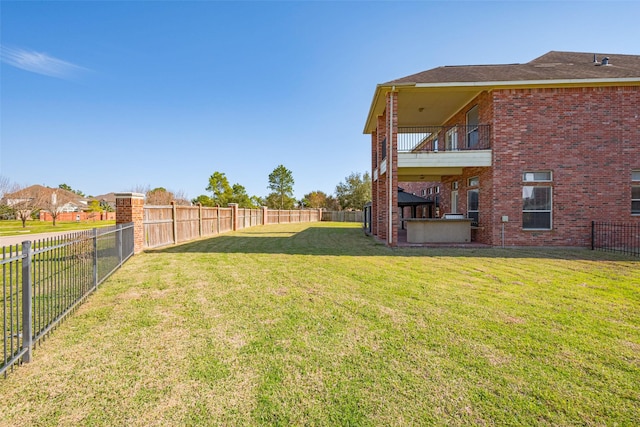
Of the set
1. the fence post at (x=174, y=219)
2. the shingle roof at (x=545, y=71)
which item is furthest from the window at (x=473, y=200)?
the fence post at (x=174, y=219)

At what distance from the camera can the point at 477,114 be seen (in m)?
11.9

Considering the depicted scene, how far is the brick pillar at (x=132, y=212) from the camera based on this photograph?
Result: 30.0 ft

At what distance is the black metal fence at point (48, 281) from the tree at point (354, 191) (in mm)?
37499

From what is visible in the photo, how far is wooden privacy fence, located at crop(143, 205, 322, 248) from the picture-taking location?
10723mm

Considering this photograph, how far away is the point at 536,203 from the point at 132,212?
14.0 metres

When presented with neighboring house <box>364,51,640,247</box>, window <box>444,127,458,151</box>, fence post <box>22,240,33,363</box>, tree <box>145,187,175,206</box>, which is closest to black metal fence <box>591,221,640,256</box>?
neighboring house <box>364,51,640,247</box>

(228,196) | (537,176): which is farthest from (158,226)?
(228,196)

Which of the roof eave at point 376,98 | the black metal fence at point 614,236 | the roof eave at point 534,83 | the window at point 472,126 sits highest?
the roof eave at point 376,98

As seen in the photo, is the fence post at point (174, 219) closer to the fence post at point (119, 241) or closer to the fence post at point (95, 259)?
the fence post at point (119, 241)

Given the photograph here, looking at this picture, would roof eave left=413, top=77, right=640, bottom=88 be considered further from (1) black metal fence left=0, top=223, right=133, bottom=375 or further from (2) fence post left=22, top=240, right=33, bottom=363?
(2) fence post left=22, top=240, right=33, bottom=363

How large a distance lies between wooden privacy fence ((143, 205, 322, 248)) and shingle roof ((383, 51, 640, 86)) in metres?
10.1

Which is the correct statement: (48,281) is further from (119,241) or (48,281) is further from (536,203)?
(536,203)

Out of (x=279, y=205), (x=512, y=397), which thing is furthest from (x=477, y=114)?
(x=279, y=205)

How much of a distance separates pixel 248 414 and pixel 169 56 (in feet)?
59.0
